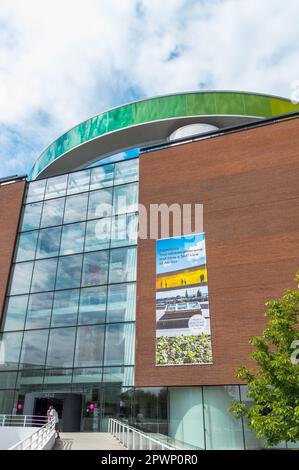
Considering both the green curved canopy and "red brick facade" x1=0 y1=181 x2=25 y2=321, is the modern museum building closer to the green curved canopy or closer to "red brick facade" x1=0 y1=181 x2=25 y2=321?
"red brick facade" x1=0 y1=181 x2=25 y2=321

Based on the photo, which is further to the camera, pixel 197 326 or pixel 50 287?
pixel 50 287

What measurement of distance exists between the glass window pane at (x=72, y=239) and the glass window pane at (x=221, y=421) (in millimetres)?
12750

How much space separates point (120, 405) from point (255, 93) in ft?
85.4

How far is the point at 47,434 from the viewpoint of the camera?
1248 centimetres

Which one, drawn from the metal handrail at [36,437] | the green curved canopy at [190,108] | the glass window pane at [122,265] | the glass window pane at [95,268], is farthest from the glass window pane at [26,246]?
the metal handrail at [36,437]

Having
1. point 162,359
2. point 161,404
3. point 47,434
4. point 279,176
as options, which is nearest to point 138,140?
point 279,176

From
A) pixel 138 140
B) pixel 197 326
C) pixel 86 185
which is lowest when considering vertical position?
pixel 197 326

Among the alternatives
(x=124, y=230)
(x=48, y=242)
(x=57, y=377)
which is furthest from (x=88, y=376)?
(x=48, y=242)

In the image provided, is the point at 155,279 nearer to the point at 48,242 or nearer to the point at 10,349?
the point at 48,242

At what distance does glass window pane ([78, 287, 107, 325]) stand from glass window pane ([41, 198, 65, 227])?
6.62 m

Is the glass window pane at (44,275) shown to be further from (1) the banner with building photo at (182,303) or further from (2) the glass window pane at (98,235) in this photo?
(1) the banner with building photo at (182,303)

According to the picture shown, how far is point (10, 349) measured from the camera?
23.6m

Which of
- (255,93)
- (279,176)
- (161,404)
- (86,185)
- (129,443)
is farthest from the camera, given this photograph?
(255,93)

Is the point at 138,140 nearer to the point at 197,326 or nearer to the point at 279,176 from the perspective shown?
the point at 279,176
